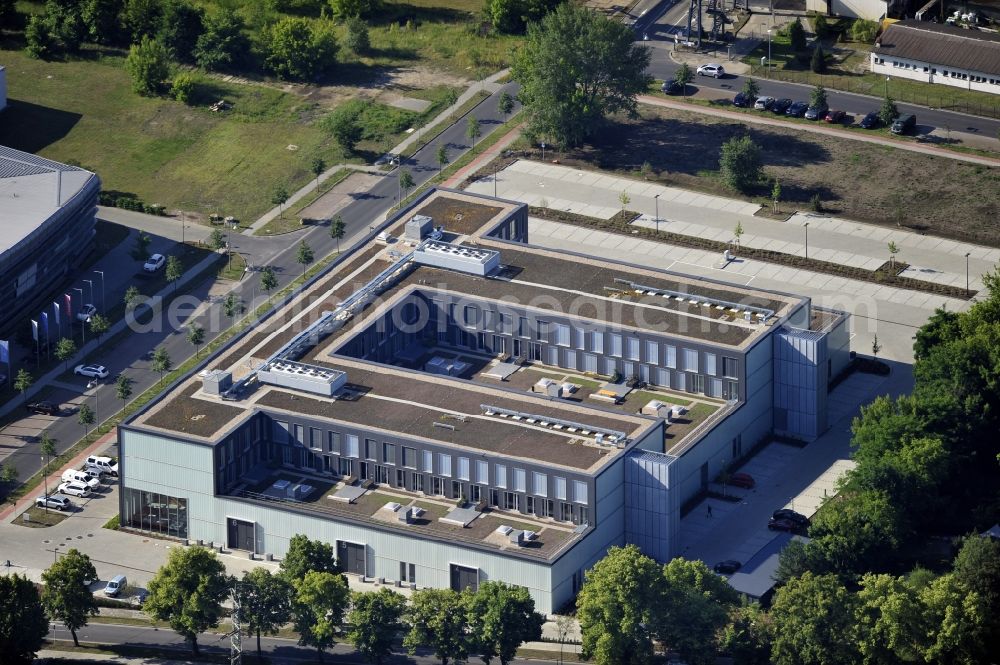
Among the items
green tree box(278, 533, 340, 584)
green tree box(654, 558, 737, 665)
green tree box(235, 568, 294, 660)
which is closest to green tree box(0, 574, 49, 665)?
green tree box(235, 568, 294, 660)

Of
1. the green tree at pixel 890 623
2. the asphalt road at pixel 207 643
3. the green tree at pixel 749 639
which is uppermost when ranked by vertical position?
the green tree at pixel 890 623

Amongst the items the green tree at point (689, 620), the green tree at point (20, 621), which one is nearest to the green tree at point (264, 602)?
the green tree at point (20, 621)

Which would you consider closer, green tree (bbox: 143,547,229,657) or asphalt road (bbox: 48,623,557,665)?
green tree (bbox: 143,547,229,657)

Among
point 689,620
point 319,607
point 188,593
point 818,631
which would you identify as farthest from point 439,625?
point 818,631

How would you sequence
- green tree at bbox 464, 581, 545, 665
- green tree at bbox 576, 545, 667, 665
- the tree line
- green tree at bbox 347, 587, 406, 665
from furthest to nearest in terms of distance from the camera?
green tree at bbox 347, 587, 406, 665 < the tree line < green tree at bbox 464, 581, 545, 665 < green tree at bbox 576, 545, 667, 665

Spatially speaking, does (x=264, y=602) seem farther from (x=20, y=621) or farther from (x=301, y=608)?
(x=20, y=621)

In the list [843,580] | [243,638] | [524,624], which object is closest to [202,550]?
[243,638]

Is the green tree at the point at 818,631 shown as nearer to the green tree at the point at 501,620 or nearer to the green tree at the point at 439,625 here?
the green tree at the point at 501,620

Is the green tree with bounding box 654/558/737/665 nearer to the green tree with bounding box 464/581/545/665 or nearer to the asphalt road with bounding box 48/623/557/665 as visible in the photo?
the green tree with bounding box 464/581/545/665
